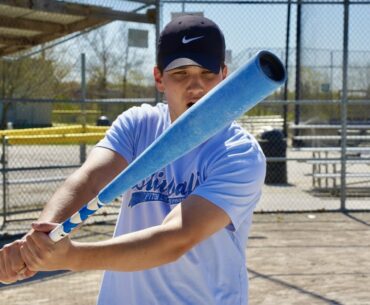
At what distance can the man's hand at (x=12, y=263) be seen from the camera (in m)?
1.66

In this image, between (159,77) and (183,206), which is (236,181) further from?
(159,77)

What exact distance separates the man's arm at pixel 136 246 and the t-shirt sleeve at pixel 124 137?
470 millimetres

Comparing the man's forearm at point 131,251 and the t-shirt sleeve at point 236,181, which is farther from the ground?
the t-shirt sleeve at point 236,181

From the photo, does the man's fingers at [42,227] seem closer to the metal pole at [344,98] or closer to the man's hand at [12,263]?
the man's hand at [12,263]

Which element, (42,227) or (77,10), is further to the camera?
(77,10)

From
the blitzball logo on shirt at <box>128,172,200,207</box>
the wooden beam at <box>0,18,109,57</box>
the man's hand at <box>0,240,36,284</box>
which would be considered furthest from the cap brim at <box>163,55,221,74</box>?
the wooden beam at <box>0,18,109,57</box>

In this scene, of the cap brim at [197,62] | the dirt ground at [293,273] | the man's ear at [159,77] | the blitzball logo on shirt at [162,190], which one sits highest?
the cap brim at [197,62]

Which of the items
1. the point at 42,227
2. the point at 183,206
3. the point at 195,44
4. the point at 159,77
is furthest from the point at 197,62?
the point at 42,227

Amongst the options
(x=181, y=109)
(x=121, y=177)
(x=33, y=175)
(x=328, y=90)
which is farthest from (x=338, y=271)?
(x=328, y=90)

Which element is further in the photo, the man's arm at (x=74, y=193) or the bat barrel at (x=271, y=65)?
the man's arm at (x=74, y=193)

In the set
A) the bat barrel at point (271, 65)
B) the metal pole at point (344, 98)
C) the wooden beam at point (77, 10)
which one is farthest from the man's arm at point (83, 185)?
the metal pole at point (344, 98)

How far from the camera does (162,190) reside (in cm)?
206

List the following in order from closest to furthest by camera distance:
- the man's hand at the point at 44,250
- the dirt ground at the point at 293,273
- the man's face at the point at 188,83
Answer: the man's hand at the point at 44,250, the man's face at the point at 188,83, the dirt ground at the point at 293,273

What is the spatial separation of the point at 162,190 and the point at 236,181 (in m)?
0.29
